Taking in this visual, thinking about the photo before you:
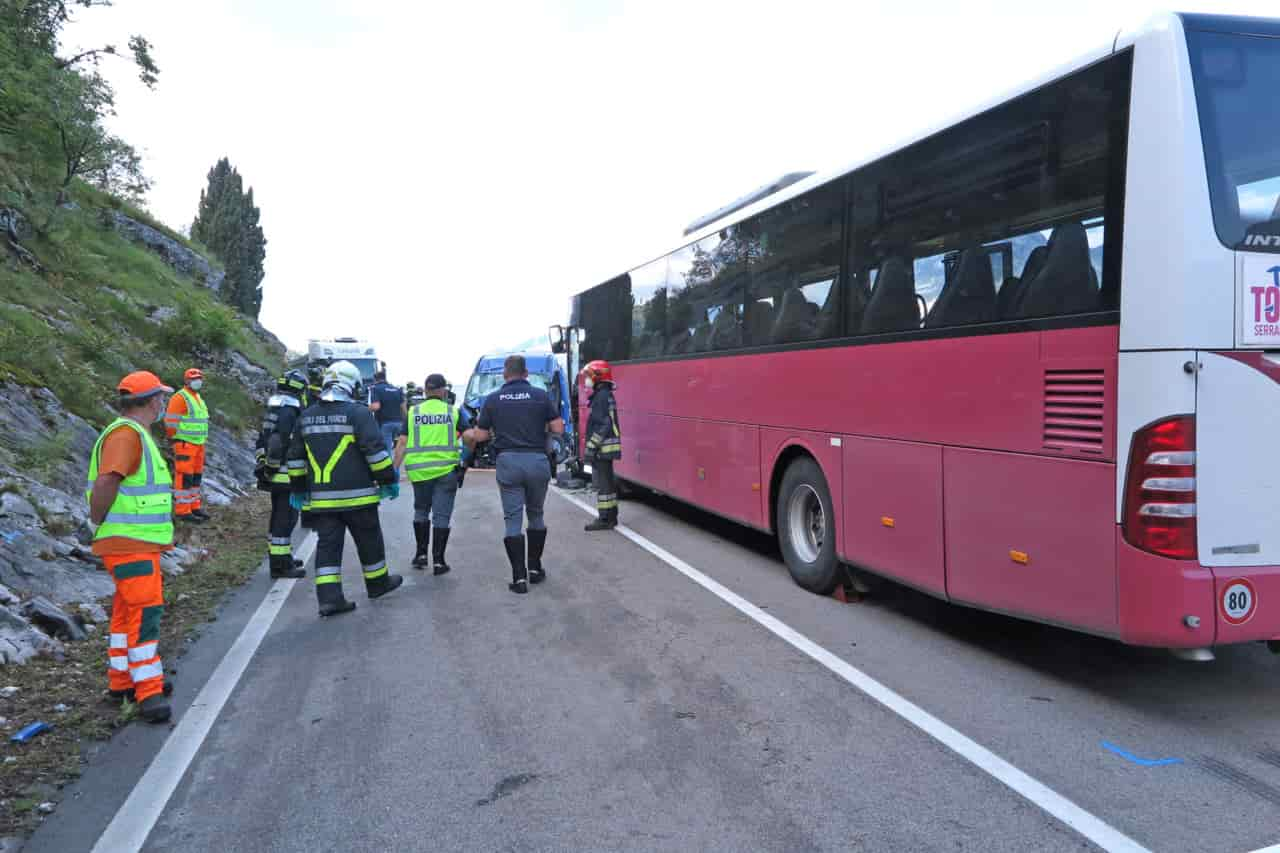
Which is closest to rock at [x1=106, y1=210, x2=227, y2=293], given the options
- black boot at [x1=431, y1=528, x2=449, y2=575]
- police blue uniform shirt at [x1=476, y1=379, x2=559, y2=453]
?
black boot at [x1=431, y1=528, x2=449, y2=575]

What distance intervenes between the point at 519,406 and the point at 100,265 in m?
19.2

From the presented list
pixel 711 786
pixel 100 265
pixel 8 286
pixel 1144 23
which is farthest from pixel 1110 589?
pixel 100 265

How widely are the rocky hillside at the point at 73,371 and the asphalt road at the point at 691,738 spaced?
1.42m

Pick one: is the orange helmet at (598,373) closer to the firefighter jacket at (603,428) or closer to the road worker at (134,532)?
the firefighter jacket at (603,428)

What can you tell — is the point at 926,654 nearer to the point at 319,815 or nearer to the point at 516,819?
A: the point at 516,819

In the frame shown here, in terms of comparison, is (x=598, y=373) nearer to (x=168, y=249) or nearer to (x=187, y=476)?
(x=187, y=476)

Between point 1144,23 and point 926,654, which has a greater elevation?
point 1144,23

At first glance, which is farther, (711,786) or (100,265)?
(100,265)

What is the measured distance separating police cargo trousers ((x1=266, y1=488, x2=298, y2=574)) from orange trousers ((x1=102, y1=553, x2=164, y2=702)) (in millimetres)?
3731

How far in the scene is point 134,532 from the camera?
17.0 ft

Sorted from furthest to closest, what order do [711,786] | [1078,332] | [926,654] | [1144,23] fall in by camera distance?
[926,654]
[1078,332]
[1144,23]
[711,786]

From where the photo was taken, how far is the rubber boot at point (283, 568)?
908cm

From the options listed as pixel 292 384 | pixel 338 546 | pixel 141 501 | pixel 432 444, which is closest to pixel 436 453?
pixel 432 444

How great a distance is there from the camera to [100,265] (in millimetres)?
22656
